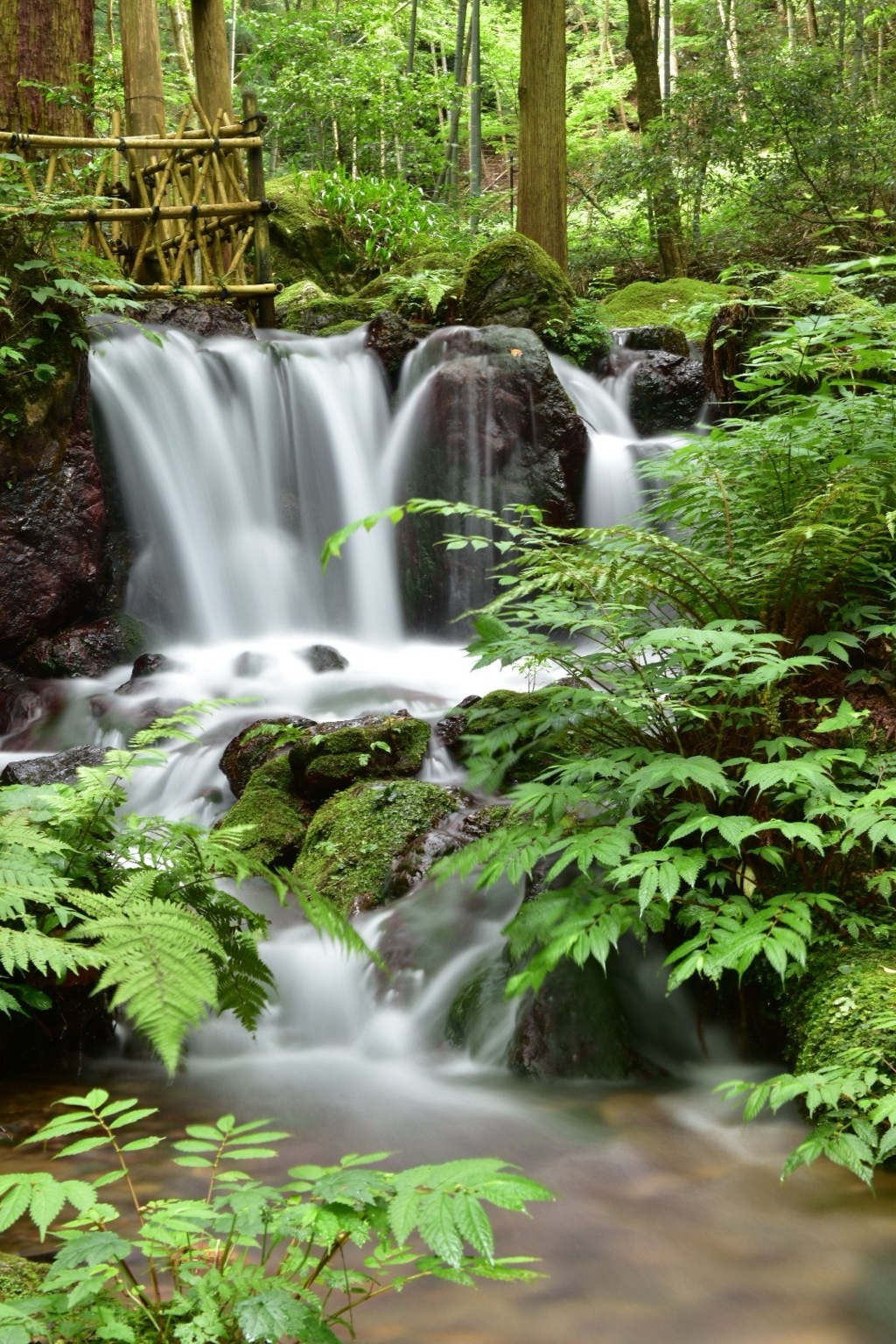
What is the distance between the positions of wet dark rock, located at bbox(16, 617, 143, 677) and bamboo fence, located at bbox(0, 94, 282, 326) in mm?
3805

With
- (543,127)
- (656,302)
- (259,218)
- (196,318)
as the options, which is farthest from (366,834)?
(656,302)

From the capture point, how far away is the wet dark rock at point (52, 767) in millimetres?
5336

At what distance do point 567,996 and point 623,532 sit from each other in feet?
4.86

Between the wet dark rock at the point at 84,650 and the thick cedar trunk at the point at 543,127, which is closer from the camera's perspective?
the wet dark rock at the point at 84,650

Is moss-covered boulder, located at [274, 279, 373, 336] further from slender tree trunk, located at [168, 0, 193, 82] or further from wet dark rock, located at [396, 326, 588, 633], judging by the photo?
slender tree trunk, located at [168, 0, 193, 82]

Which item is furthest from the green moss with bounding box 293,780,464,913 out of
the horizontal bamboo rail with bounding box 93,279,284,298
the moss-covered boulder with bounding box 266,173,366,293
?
the moss-covered boulder with bounding box 266,173,366,293

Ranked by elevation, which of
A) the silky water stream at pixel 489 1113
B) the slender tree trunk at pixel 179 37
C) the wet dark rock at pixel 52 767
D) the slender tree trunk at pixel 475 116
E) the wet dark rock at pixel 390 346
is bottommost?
the silky water stream at pixel 489 1113

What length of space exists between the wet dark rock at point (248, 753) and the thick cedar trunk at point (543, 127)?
26.3 feet

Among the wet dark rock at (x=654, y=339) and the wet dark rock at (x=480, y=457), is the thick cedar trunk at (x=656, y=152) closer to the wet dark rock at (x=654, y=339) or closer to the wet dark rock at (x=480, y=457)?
the wet dark rock at (x=654, y=339)

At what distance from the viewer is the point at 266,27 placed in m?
19.7

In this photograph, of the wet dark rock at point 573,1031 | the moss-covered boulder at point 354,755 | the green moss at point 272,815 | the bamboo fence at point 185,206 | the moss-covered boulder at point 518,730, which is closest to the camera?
the wet dark rock at point 573,1031

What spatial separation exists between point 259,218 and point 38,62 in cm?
267

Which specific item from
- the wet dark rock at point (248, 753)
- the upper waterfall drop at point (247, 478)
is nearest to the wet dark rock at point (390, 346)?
the upper waterfall drop at point (247, 478)

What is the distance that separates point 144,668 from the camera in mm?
7133
